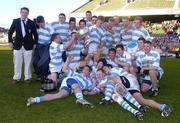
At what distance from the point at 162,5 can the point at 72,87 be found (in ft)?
141

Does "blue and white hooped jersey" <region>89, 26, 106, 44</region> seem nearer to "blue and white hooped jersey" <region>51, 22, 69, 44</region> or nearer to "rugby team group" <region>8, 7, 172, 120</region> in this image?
"rugby team group" <region>8, 7, 172, 120</region>

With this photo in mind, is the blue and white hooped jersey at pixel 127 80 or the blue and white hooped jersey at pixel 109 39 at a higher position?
the blue and white hooped jersey at pixel 109 39

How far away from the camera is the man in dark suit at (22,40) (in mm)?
11352

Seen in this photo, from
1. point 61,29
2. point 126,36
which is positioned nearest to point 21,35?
point 61,29

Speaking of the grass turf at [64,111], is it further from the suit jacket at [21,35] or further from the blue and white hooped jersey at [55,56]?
the suit jacket at [21,35]

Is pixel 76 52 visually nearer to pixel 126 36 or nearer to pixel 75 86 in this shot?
pixel 126 36

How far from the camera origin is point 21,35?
11359mm

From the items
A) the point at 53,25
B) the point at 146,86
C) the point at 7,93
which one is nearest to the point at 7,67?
the point at 53,25

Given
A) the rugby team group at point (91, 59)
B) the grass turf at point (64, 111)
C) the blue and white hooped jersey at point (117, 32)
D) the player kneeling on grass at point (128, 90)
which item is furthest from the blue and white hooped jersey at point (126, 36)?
the player kneeling on grass at point (128, 90)

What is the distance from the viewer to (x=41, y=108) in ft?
27.5

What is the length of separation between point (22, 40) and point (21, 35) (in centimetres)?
14

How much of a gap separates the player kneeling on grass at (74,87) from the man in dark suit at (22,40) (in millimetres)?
2391

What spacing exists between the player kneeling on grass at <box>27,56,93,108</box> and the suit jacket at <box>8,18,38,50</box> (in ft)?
8.24

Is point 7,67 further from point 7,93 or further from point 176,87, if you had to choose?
point 176,87
